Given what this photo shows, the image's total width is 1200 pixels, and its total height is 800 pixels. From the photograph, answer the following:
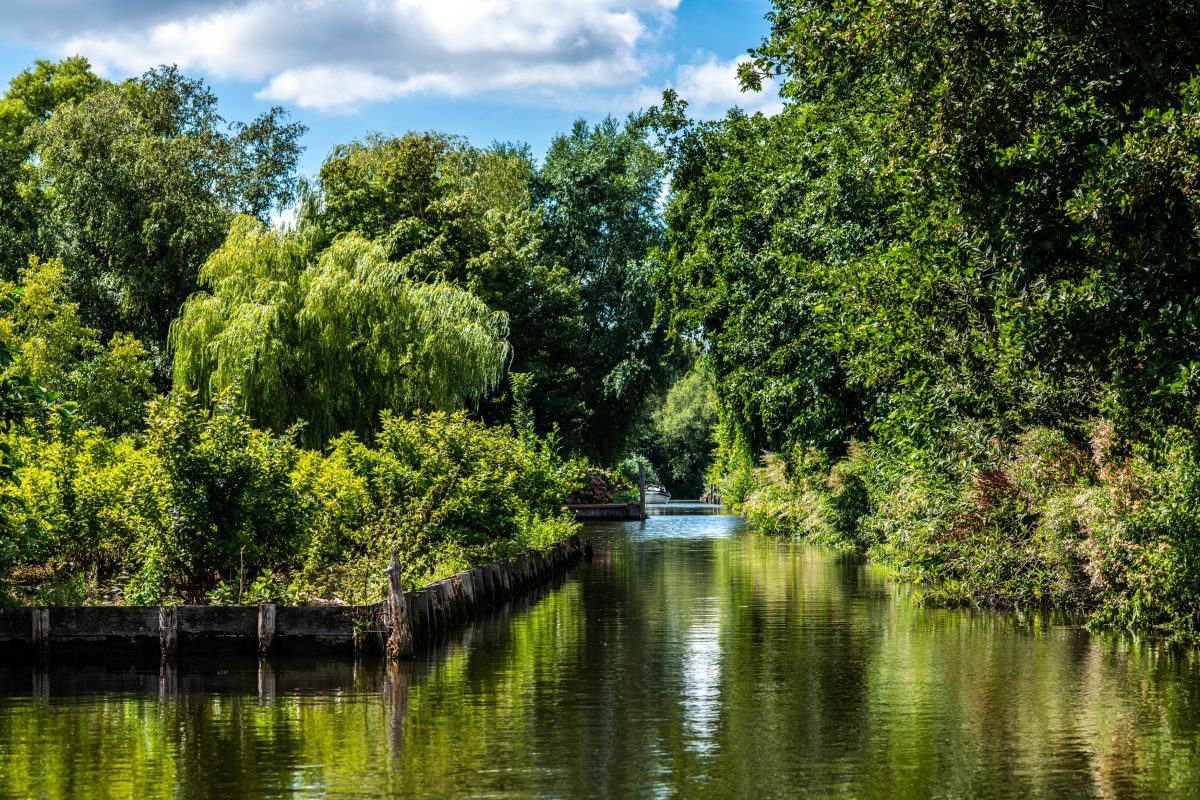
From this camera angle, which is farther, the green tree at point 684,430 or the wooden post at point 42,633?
the green tree at point 684,430

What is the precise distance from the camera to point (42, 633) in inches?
638

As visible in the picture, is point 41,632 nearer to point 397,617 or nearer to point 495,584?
point 397,617

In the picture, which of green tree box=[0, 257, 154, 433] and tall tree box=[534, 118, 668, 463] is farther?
tall tree box=[534, 118, 668, 463]

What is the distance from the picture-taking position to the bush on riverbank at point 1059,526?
16.2 metres

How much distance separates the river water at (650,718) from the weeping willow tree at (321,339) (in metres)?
14.7

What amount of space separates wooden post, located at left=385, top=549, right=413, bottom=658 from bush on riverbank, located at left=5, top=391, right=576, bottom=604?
1301mm

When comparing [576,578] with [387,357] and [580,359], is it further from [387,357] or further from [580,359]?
[580,359]

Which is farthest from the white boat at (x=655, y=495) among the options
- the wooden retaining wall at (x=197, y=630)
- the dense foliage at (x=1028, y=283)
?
the wooden retaining wall at (x=197, y=630)

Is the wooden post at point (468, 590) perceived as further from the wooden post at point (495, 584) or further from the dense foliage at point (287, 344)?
the wooden post at point (495, 584)

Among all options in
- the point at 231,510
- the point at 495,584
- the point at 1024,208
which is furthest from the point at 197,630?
the point at 1024,208

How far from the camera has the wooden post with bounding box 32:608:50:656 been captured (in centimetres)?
1617

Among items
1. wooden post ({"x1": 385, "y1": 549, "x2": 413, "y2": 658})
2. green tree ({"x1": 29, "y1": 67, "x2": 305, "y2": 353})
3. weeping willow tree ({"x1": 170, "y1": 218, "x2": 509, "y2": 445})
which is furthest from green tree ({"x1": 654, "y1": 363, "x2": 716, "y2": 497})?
wooden post ({"x1": 385, "y1": 549, "x2": 413, "y2": 658})

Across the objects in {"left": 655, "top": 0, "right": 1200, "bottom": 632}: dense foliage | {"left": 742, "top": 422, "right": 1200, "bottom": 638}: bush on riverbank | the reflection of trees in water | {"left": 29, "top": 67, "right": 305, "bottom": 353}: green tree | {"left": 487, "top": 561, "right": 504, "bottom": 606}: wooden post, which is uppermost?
{"left": 29, "top": 67, "right": 305, "bottom": 353}: green tree

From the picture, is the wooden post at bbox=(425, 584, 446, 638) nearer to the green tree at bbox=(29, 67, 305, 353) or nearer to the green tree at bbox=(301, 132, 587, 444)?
the green tree at bbox=(301, 132, 587, 444)
